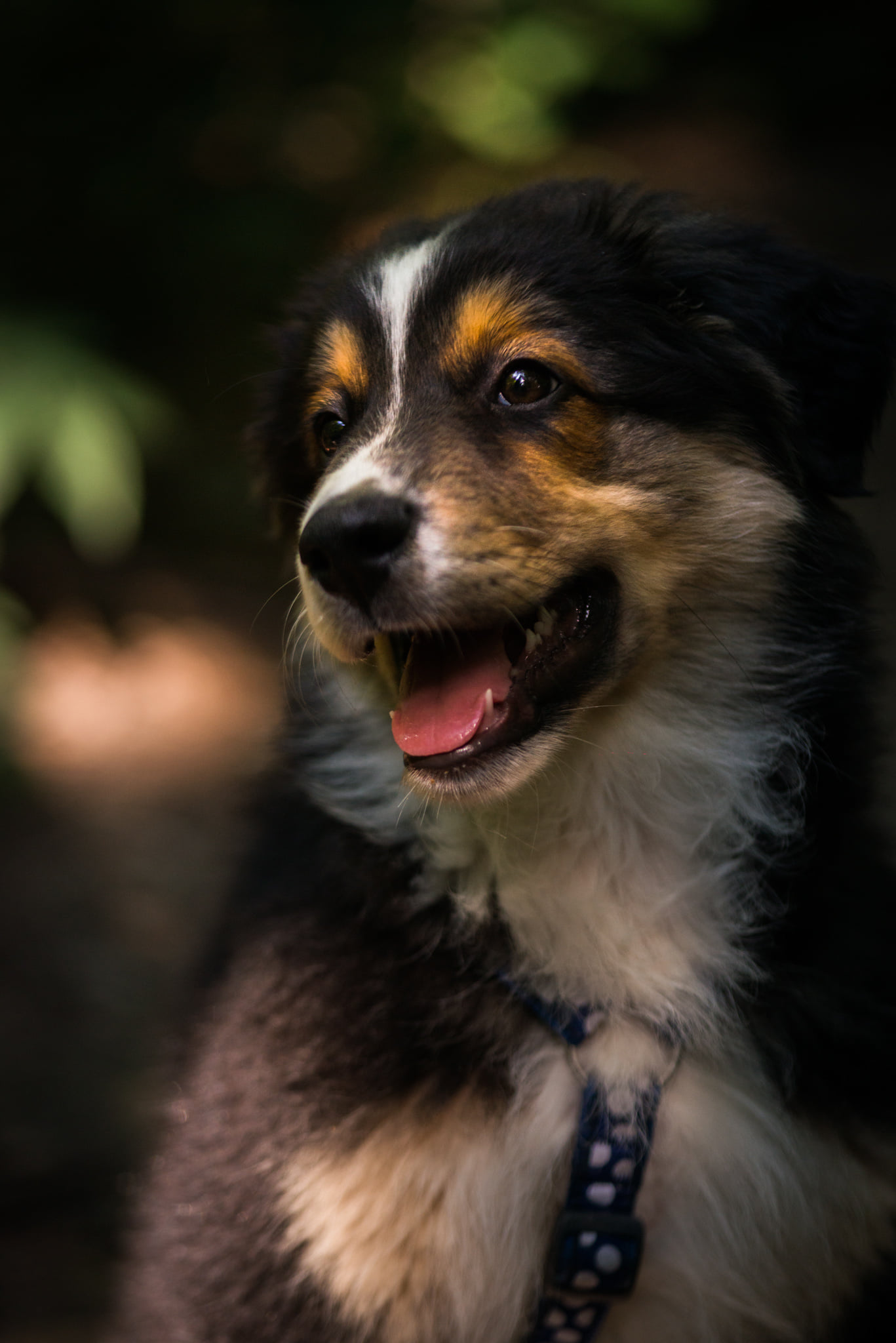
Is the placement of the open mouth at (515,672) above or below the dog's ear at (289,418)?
below

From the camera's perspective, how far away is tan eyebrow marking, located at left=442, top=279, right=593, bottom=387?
7.70ft

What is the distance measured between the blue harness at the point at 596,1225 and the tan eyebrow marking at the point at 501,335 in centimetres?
137

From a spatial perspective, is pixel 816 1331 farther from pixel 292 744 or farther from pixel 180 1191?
pixel 292 744

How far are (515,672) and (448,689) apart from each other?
0.13 m

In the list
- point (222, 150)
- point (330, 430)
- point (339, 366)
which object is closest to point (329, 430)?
point (330, 430)

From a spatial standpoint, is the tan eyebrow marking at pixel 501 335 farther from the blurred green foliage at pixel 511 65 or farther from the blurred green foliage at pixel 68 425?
Answer: the blurred green foliage at pixel 511 65

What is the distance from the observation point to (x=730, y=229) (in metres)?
2.56

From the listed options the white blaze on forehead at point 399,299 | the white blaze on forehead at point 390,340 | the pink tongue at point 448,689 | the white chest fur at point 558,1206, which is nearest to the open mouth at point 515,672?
the pink tongue at point 448,689

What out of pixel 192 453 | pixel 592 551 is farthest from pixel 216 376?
pixel 592 551

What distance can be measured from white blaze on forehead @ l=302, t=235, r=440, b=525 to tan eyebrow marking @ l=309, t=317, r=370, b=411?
84 millimetres

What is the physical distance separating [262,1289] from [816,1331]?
1.07 meters

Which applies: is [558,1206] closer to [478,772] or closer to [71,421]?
[478,772]

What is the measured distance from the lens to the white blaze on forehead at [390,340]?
2.22 metres

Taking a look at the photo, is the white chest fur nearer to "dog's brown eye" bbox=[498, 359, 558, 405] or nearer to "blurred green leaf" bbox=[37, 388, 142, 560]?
"dog's brown eye" bbox=[498, 359, 558, 405]
